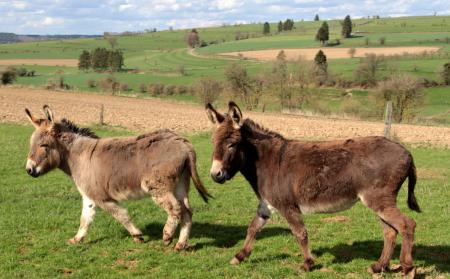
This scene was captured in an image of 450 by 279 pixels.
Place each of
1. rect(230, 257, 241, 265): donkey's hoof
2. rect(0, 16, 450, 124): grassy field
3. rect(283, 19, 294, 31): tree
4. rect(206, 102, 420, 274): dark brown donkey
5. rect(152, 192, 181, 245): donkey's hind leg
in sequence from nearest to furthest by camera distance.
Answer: rect(206, 102, 420, 274): dark brown donkey → rect(230, 257, 241, 265): donkey's hoof → rect(152, 192, 181, 245): donkey's hind leg → rect(0, 16, 450, 124): grassy field → rect(283, 19, 294, 31): tree

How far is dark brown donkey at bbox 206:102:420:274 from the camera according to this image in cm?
628

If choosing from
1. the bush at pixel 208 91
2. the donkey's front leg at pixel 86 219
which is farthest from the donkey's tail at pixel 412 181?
the bush at pixel 208 91

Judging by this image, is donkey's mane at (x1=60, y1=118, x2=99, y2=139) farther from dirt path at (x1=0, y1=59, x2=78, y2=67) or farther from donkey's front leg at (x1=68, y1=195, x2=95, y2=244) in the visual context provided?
dirt path at (x1=0, y1=59, x2=78, y2=67)

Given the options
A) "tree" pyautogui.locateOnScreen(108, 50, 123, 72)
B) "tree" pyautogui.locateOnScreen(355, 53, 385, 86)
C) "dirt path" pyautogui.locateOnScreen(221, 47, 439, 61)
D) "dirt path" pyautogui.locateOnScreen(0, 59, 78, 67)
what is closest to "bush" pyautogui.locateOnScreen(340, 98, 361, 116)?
"tree" pyautogui.locateOnScreen(355, 53, 385, 86)

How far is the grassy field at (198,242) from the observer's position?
6906mm

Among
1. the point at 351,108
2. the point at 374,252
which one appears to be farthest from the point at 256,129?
the point at 351,108

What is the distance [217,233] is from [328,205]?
2905 mm

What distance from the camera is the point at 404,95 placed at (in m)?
48.1

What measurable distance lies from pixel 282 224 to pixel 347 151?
326cm

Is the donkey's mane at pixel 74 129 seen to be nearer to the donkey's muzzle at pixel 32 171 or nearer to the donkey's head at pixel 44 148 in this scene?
the donkey's head at pixel 44 148

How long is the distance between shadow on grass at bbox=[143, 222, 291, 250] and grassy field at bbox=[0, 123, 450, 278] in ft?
0.06

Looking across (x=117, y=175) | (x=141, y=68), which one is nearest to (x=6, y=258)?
(x=117, y=175)

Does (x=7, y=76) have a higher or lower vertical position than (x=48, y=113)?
lower

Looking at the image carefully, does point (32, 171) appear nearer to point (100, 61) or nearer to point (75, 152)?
point (75, 152)
